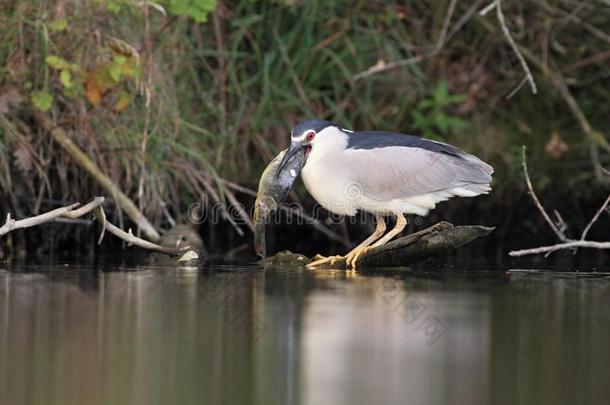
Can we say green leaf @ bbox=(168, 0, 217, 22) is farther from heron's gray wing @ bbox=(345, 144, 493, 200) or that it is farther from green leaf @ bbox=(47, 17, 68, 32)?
heron's gray wing @ bbox=(345, 144, 493, 200)

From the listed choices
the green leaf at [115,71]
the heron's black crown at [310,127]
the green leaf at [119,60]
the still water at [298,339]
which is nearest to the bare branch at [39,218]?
the still water at [298,339]

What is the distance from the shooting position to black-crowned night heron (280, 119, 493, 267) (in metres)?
7.95

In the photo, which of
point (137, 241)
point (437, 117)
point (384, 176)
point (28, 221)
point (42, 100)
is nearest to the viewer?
point (28, 221)

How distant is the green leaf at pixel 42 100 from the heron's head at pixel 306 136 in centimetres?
155

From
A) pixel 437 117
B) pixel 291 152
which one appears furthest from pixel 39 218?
pixel 437 117

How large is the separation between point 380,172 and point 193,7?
1687mm

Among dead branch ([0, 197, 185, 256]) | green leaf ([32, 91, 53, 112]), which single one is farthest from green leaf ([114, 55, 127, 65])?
dead branch ([0, 197, 185, 256])

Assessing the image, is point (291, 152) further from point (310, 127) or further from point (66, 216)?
point (66, 216)

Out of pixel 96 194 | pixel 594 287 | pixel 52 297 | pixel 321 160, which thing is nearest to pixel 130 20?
pixel 96 194

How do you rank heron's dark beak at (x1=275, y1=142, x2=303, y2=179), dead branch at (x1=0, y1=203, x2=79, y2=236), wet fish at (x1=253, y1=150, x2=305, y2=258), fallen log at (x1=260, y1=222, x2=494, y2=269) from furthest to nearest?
heron's dark beak at (x1=275, y1=142, x2=303, y2=179) → wet fish at (x1=253, y1=150, x2=305, y2=258) → fallen log at (x1=260, y1=222, x2=494, y2=269) → dead branch at (x1=0, y1=203, x2=79, y2=236)

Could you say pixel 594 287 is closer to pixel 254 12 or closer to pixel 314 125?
pixel 314 125

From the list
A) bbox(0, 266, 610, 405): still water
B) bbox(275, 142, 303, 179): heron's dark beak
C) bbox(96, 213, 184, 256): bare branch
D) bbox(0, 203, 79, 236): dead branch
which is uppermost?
bbox(275, 142, 303, 179): heron's dark beak

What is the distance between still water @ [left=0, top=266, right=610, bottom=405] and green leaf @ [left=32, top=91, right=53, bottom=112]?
3.73 feet

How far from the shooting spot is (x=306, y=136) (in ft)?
26.3
